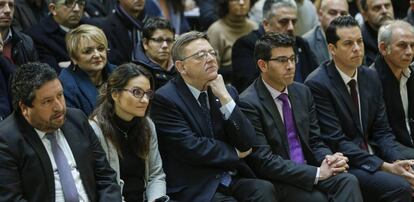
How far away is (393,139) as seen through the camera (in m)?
4.45

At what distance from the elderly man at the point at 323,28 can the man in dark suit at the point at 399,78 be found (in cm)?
83

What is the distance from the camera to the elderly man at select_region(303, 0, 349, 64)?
549 cm

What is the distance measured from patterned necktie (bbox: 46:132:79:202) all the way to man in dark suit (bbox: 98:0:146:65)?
1.77m

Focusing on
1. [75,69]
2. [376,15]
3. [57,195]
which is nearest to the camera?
[57,195]

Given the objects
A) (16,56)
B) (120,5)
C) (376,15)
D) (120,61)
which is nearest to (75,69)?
(16,56)

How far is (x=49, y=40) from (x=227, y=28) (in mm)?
1579

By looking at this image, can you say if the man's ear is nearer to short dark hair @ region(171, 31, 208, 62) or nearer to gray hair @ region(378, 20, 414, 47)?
short dark hair @ region(171, 31, 208, 62)

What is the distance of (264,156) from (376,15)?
223 centimetres

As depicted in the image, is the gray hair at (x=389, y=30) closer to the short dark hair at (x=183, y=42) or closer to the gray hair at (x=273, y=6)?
the gray hair at (x=273, y=6)

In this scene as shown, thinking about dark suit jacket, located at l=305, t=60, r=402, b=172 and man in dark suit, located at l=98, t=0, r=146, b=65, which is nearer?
dark suit jacket, located at l=305, t=60, r=402, b=172

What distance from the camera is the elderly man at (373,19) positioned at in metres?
5.53

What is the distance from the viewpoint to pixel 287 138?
160 inches

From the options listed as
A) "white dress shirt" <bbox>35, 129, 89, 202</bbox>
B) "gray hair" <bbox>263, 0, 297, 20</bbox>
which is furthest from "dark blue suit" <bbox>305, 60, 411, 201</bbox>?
"white dress shirt" <bbox>35, 129, 89, 202</bbox>

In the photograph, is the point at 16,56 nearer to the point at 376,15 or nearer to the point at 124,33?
the point at 124,33
